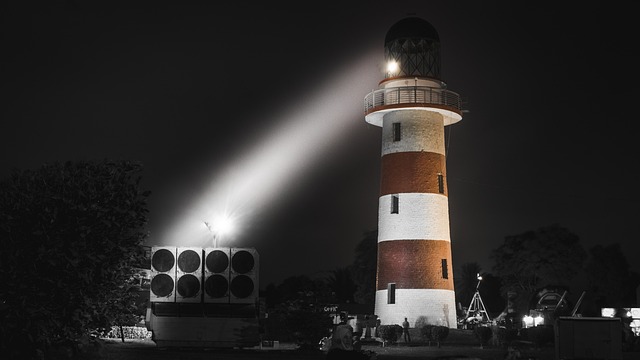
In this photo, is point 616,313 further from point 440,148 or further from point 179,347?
point 179,347

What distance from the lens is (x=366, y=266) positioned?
88188mm

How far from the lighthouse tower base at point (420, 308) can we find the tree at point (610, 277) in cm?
6018

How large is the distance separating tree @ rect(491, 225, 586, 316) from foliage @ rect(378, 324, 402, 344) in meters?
43.8

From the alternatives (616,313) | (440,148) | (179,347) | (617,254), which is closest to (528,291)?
(617,254)

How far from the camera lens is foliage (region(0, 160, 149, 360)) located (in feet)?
66.2

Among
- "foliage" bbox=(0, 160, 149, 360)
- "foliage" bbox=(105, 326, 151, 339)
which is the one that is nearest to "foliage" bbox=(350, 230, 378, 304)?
"foliage" bbox=(105, 326, 151, 339)

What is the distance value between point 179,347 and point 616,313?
3968 centimetres

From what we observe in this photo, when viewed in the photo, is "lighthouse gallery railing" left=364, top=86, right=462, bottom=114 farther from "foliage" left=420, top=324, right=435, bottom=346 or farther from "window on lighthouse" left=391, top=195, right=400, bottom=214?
"foliage" left=420, top=324, right=435, bottom=346

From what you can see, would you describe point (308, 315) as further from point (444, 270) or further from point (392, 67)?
point (392, 67)

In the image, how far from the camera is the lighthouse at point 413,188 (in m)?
44.7

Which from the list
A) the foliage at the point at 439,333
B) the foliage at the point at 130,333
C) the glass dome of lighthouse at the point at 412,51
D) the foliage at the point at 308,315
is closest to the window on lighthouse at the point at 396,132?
the glass dome of lighthouse at the point at 412,51

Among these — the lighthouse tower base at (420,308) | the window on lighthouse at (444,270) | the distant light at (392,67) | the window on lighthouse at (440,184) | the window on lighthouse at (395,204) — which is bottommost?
the lighthouse tower base at (420,308)

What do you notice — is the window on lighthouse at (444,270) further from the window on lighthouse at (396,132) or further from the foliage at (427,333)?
the window on lighthouse at (396,132)

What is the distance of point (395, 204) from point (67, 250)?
25752 millimetres
